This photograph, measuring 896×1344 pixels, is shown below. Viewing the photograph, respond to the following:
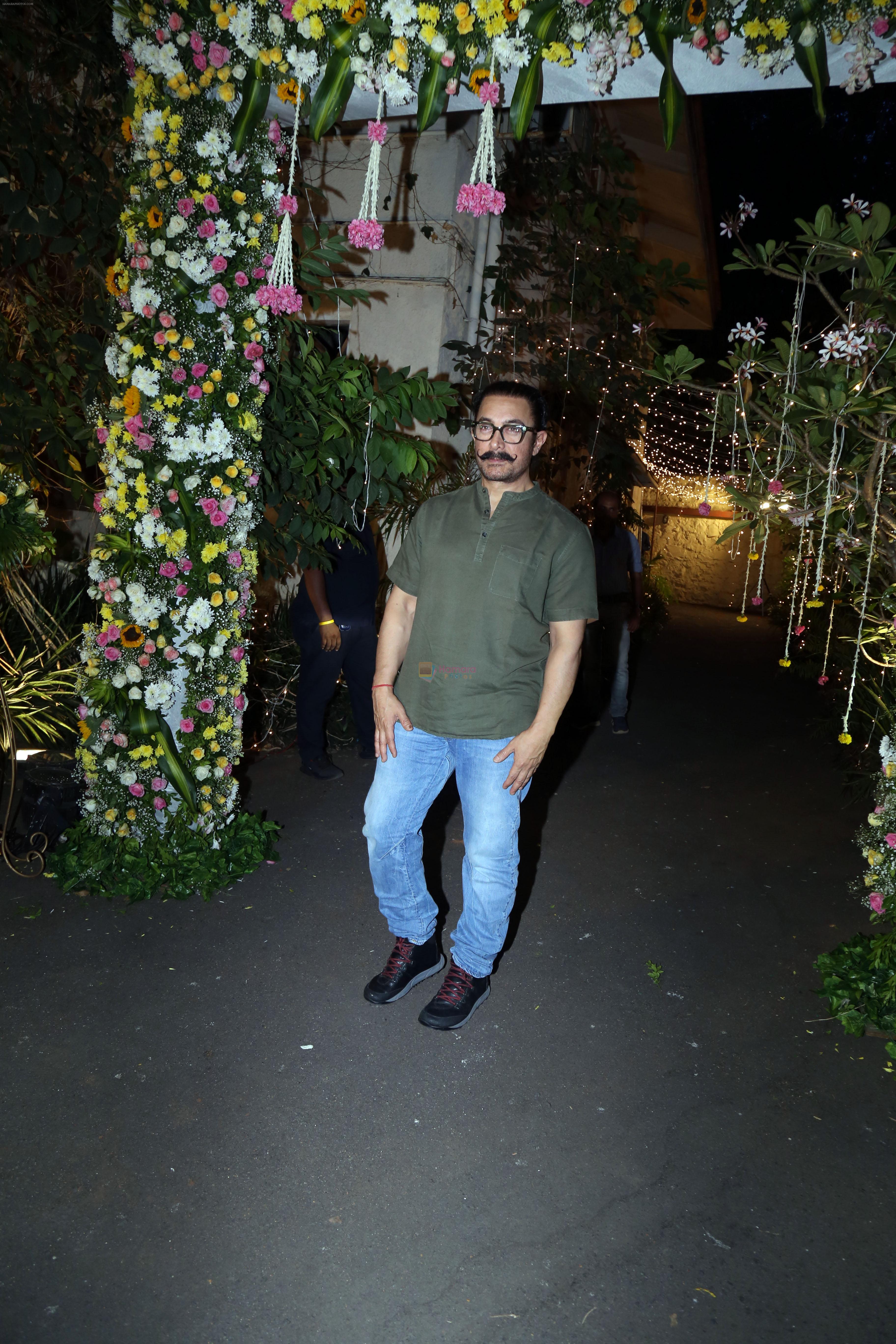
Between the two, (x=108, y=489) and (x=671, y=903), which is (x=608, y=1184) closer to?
(x=671, y=903)

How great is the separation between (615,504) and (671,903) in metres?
3.51

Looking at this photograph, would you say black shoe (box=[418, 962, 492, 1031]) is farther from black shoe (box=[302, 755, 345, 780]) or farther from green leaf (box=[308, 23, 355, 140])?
green leaf (box=[308, 23, 355, 140])

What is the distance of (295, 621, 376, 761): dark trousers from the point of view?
529 centimetres

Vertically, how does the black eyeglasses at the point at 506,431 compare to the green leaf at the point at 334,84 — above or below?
below

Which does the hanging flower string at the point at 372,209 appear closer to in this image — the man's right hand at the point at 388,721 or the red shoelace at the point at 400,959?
the man's right hand at the point at 388,721

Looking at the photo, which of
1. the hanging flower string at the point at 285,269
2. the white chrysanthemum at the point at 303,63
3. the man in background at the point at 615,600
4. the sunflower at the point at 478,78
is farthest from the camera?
the man in background at the point at 615,600

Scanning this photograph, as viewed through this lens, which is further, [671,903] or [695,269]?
[695,269]

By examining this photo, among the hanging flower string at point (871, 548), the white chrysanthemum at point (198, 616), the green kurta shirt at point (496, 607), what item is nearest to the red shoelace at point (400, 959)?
the green kurta shirt at point (496, 607)

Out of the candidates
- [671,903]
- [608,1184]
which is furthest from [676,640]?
[608,1184]

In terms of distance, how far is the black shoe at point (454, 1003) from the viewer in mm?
3100

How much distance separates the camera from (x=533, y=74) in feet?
9.52

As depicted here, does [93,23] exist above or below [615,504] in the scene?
above

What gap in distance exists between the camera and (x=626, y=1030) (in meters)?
3.21

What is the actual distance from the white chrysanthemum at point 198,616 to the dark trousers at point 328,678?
145 cm
